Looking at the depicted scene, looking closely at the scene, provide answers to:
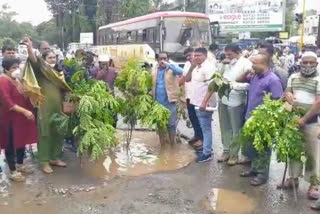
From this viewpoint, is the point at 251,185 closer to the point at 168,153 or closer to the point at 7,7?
the point at 168,153

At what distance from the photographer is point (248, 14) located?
1362 inches

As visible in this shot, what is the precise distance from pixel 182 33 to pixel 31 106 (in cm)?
1302

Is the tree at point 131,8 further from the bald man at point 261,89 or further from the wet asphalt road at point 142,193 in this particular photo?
the bald man at point 261,89

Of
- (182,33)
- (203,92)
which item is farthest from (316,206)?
(182,33)

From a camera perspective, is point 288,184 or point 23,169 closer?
point 288,184

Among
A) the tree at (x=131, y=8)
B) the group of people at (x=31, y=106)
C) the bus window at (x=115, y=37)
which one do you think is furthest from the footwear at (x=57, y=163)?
the tree at (x=131, y=8)

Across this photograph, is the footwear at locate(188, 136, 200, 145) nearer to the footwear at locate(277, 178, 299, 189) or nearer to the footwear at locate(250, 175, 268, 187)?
the footwear at locate(250, 175, 268, 187)

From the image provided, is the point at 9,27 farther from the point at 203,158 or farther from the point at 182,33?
the point at 203,158

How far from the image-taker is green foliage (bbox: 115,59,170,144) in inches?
269

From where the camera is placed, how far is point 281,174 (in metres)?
6.00

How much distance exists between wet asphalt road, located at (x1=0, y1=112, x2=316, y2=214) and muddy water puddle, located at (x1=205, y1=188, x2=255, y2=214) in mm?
22

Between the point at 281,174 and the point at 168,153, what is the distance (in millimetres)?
1865

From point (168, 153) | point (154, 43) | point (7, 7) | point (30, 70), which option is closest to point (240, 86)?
point (168, 153)

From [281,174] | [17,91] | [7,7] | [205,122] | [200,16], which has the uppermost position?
[7,7]
